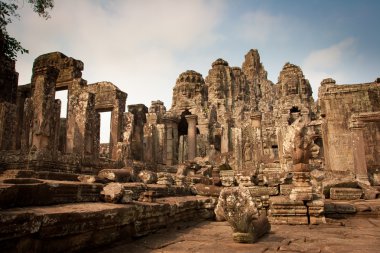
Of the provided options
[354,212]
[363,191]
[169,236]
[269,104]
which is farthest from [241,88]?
[169,236]

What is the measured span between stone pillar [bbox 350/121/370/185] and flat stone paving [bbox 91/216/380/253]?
9201 millimetres

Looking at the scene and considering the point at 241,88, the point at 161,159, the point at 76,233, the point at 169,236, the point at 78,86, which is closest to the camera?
the point at 76,233

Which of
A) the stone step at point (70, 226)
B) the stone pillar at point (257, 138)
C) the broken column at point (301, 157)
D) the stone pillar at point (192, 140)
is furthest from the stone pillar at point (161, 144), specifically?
the stone step at point (70, 226)

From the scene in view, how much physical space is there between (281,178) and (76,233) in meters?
7.91

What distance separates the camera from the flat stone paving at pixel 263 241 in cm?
364

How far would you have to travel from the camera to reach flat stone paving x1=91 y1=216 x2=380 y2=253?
3645 mm

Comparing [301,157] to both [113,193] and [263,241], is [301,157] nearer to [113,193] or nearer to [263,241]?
[263,241]

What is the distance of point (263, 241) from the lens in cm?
429

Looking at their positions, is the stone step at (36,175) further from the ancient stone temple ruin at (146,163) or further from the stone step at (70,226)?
the stone step at (70,226)

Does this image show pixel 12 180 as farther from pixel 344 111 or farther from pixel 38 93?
pixel 344 111

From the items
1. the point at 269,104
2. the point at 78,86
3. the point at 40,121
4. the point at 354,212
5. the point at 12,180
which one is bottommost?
the point at 354,212

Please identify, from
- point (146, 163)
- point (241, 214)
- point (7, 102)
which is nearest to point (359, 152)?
point (146, 163)

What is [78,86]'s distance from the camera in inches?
593

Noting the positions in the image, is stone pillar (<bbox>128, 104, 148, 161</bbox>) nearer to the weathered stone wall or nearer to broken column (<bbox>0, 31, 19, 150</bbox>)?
broken column (<bbox>0, 31, 19, 150</bbox>)
